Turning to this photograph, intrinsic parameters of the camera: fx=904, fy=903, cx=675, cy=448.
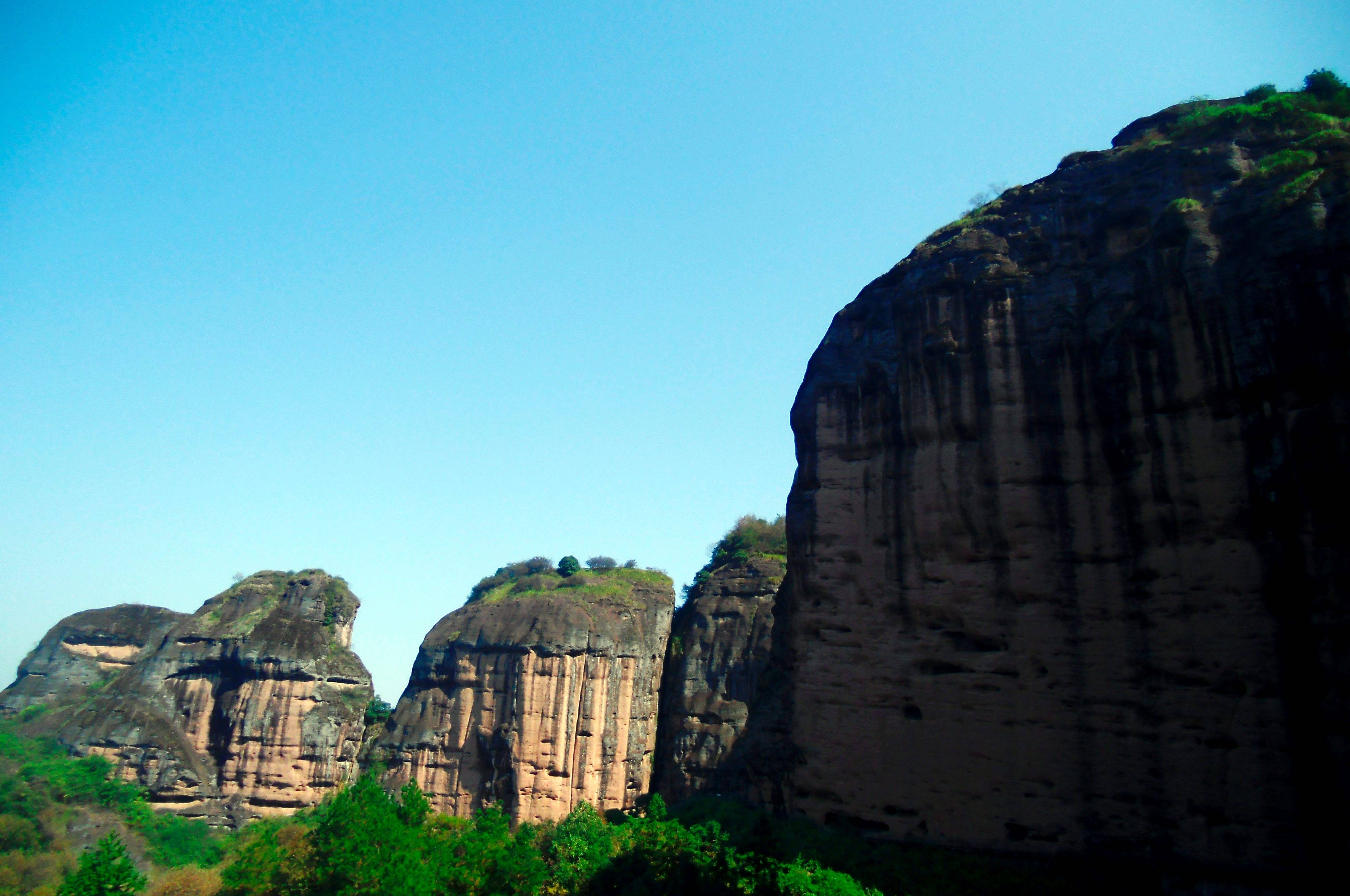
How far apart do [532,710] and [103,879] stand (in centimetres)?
1794

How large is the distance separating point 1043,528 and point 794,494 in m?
5.59

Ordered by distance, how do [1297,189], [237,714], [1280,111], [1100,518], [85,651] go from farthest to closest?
[85,651]
[237,714]
[1280,111]
[1100,518]
[1297,189]

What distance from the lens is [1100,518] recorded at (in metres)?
17.5

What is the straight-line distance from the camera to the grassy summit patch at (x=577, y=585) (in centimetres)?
4444

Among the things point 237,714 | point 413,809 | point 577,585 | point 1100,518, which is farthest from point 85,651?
point 1100,518

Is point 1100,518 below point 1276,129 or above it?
below

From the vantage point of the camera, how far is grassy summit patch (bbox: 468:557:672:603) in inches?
1750

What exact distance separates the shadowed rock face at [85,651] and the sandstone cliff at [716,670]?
29.3 metres

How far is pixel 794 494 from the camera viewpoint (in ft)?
69.5

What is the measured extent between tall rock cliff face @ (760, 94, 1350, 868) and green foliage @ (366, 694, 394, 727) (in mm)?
29965

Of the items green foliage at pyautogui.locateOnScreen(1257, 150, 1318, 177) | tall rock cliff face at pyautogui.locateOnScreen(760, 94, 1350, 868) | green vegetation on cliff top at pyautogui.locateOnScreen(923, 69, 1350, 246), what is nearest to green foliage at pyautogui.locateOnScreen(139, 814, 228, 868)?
tall rock cliff face at pyautogui.locateOnScreen(760, 94, 1350, 868)

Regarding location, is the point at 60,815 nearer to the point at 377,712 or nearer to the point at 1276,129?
the point at 377,712

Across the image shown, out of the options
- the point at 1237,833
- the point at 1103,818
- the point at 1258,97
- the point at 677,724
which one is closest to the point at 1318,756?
the point at 1237,833

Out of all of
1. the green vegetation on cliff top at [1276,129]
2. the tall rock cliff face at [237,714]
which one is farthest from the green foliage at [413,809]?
the green vegetation on cliff top at [1276,129]
